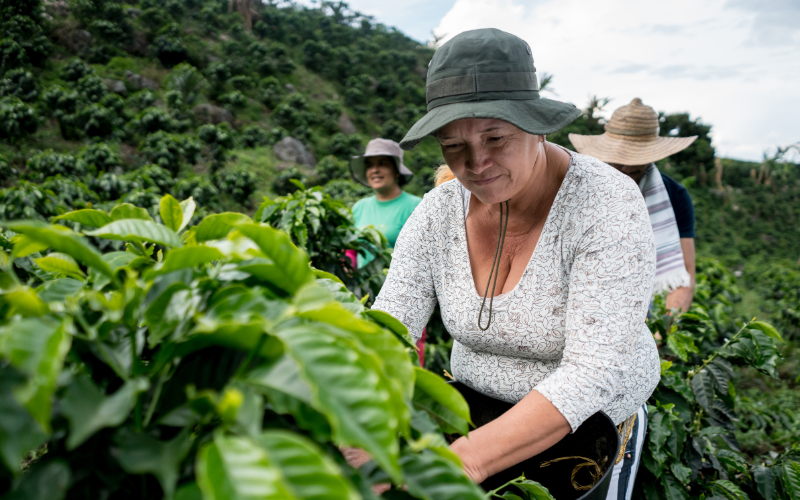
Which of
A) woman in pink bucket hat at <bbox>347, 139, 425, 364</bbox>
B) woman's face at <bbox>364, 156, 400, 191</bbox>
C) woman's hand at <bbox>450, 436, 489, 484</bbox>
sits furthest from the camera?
woman's face at <bbox>364, 156, 400, 191</bbox>

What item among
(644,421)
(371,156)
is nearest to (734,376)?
(644,421)

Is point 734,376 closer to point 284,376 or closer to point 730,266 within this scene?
point 284,376

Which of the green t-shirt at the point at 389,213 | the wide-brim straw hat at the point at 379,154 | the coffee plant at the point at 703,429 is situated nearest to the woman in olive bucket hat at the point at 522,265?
the coffee plant at the point at 703,429

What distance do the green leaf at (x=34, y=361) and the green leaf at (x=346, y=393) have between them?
181 mm

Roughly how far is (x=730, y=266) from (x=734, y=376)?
13.6 m

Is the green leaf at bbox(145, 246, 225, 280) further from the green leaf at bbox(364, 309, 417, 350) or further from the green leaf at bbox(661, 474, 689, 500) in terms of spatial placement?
the green leaf at bbox(661, 474, 689, 500)

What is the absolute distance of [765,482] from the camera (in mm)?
1733

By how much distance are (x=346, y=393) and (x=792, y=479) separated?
6.56ft

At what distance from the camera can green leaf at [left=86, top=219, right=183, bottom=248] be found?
55 cm

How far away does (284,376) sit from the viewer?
15.9 inches

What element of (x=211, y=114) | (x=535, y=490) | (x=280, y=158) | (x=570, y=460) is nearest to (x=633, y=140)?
(x=570, y=460)

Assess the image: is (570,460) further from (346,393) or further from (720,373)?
(720,373)

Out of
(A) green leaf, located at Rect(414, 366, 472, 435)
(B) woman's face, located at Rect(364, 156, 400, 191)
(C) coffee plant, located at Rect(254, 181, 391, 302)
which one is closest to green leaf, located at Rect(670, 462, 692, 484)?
(A) green leaf, located at Rect(414, 366, 472, 435)

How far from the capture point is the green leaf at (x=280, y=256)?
0.53 m
